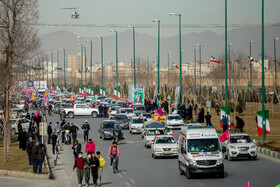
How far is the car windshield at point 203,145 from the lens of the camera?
22406 mm

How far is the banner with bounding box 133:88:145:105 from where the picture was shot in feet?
232

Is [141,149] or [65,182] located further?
[141,149]

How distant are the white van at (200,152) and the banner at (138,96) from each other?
47.1 meters

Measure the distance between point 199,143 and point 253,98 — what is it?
7019 cm

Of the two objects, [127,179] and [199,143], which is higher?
[199,143]

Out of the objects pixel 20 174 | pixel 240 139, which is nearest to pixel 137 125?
pixel 240 139

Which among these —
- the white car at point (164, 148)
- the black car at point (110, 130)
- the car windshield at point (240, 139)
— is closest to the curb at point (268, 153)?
the car windshield at point (240, 139)

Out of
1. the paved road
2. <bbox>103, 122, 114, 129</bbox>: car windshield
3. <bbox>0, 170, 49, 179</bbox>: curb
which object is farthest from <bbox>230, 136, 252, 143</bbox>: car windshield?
<bbox>103, 122, 114, 129</bbox>: car windshield

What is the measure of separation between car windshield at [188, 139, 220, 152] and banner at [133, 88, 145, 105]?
4801 cm

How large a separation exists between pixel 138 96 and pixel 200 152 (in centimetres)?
4914

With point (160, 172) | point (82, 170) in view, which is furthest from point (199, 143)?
point (82, 170)

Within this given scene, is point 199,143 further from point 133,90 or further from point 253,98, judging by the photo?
point 253,98

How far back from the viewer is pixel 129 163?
2834 cm

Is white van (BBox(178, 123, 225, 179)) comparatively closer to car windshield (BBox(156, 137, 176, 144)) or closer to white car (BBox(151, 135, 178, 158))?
white car (BBox(151, 135, 178, 158))
